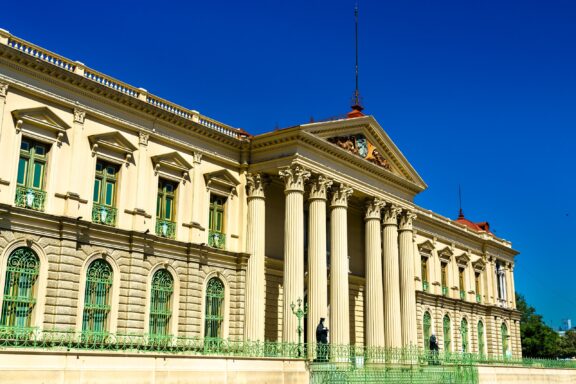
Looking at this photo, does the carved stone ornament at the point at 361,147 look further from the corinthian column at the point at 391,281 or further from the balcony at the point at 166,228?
the balcony at the point at 166,228


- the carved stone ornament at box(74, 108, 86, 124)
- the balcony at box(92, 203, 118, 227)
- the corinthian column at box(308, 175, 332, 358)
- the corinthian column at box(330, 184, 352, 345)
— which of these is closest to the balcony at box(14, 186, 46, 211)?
the balcony at box(92, 203, 118, 227)

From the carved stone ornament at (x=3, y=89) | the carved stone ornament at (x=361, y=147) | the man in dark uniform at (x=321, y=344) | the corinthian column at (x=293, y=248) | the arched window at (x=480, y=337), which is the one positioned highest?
the carved stone ornament at (x=361, y=147)

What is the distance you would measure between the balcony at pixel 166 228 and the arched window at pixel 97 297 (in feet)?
9.39

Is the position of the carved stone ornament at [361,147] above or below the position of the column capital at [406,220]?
above

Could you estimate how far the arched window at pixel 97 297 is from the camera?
23562 mm

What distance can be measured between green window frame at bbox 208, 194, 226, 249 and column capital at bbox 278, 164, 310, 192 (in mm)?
2991

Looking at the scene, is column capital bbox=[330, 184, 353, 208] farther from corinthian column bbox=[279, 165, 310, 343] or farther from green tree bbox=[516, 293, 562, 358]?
green tree bbox=[516, 293, 562, 358]

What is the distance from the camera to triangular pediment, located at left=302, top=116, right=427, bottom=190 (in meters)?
31.2

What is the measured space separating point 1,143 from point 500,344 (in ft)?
137


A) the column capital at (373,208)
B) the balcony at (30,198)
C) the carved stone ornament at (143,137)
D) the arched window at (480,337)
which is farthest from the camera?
the arched window at (480,337)

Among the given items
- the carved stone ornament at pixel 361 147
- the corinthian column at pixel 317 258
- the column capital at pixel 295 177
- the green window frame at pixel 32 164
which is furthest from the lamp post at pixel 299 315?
the green window frame at pixel 32 164

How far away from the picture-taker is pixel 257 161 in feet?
101

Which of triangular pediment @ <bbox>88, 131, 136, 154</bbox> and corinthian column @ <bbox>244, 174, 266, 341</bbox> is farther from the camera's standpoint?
corinthian column @ <bbox>244, 174, 266, 341</bbox>

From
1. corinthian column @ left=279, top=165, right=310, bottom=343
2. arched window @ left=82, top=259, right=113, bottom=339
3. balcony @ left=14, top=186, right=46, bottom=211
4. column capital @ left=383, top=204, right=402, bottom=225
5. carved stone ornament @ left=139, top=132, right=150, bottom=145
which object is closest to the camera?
balcony @ left=14, top=186, right=46, bottom=211
